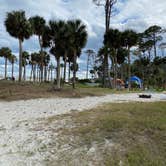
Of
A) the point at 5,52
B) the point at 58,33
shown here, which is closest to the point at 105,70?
the point at 58,33

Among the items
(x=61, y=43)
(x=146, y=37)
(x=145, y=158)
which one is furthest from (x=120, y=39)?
(x=145, y=158)

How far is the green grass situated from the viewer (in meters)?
4.40

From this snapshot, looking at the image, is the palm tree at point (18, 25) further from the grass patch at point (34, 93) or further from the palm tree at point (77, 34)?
the grass patch at point (34, 93)

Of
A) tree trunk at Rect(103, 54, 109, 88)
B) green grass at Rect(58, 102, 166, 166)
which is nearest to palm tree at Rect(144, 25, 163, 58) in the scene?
tree trunk at Rect(103, 54, 109, 88)

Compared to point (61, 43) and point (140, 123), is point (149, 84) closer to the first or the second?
point (61, 43)

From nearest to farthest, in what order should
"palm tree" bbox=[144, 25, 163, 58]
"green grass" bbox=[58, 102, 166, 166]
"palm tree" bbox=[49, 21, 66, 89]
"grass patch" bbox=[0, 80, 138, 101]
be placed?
"green grass" bbox=[58, 102, 166, 166] < "grass patch" bbox=[0, 80, 138, 101] < "palm tree" bbox=[49, 21, 66, 89] < "palm tree" bbox=[144, 25, 163, 58]

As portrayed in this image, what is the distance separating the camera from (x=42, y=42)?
29047 mm

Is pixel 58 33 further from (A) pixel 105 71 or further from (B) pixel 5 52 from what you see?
(B) pixel 5 52

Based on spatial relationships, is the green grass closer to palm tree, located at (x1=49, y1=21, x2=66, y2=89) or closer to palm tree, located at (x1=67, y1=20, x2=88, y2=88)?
palm tree, located at (x1=49, y1=21, x2=66, y2=89)

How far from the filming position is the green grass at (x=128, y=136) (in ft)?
14.4

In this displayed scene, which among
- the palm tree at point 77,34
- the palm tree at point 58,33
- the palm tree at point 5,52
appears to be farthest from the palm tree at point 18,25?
the palm tree at point 5,52

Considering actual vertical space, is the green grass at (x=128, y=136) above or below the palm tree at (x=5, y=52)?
below

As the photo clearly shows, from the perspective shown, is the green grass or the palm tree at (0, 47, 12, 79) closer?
the green grass

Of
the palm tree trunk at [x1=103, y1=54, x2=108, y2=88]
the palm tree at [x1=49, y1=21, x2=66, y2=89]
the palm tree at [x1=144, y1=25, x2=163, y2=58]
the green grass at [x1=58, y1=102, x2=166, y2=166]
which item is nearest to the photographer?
the green grass at [x1=58, y1=102, x2=166, y2=166]
